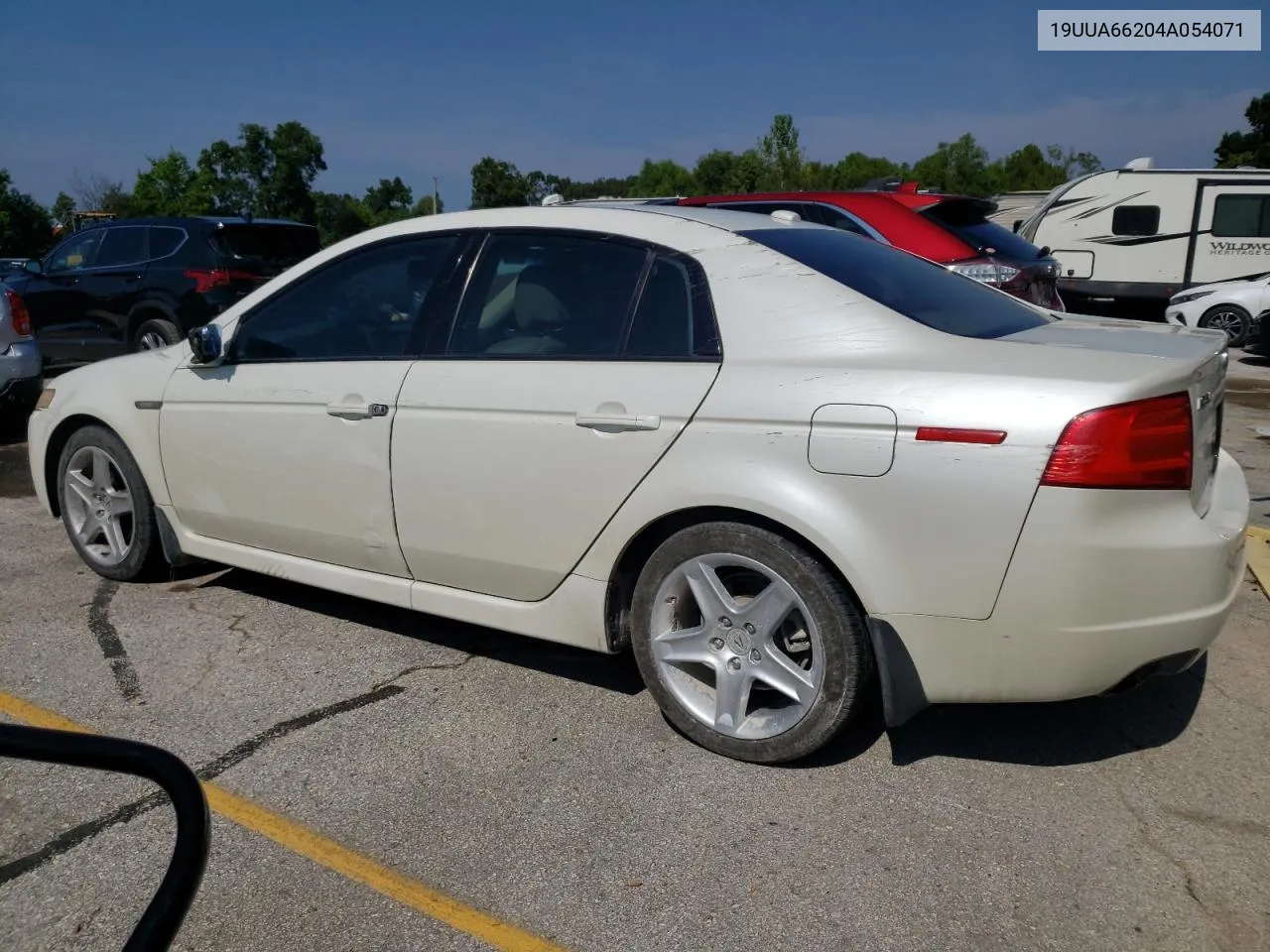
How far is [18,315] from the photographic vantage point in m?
8.49

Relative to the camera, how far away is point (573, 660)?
4023 millimetres

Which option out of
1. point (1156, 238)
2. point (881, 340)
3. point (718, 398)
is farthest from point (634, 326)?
point (1156, 238)

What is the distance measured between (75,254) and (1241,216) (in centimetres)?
1612

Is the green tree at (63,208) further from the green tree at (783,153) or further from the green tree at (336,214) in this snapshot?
the green tree at (783,153)

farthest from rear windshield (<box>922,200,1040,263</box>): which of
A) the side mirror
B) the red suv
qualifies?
the side mirror

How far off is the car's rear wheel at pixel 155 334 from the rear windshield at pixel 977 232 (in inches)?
280

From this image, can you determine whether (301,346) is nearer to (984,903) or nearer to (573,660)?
(573,660)

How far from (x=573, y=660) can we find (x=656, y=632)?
0.82 metres

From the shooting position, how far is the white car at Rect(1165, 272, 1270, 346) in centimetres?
1446

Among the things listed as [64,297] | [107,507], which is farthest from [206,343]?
[64,297]

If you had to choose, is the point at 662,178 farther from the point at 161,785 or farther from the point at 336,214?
the point at 161,785

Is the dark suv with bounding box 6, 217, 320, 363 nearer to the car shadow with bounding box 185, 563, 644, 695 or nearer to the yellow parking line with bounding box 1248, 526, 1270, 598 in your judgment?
the car shadow with bounding box 185, 563, 644, 695

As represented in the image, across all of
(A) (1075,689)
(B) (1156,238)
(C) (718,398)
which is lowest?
(B) (1156,238)

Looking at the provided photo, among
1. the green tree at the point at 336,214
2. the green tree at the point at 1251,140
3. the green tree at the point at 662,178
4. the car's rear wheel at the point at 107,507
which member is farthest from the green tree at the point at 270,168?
the car's rear wheel at the point at 107,507
